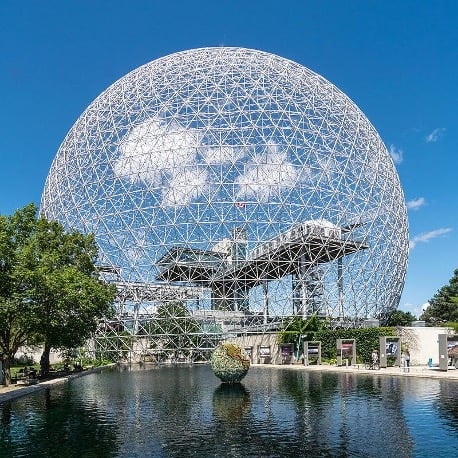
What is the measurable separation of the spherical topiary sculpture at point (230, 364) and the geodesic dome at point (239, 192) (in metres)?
20.0

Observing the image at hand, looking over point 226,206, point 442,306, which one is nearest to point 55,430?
point 226,206

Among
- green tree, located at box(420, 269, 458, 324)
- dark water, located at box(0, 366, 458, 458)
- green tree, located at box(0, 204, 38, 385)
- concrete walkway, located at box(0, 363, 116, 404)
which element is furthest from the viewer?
green tree, located at box(420, 269, 458, 324)

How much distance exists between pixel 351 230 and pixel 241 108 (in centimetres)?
1307

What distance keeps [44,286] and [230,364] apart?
8.72 m

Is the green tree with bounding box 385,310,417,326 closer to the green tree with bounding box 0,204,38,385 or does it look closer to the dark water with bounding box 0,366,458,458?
the dark water with bounding box 0,366,458,458

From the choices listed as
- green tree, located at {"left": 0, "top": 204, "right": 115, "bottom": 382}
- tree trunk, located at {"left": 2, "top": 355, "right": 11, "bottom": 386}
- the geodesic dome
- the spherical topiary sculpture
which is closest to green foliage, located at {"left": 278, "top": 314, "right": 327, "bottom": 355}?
the geodesic dome

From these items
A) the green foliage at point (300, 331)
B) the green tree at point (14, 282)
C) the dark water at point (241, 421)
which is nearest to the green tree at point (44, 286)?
the green tree at point (14, 282)

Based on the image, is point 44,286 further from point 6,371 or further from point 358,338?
point 358,338

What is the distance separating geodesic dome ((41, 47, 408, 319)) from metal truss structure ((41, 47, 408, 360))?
112mm

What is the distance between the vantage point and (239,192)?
42.5m

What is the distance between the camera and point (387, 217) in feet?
160

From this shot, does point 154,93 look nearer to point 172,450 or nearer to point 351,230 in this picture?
point 351,230

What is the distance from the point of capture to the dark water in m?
10.7

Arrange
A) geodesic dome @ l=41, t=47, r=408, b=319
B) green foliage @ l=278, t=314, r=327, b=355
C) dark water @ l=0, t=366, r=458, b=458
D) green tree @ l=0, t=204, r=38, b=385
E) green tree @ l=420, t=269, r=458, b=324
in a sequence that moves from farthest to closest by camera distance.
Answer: green tree @ l=420, t=269, r=458, b=324 → geodesic dome @ l=41, t=47, r=408, b=319 → green foliage @ l=278, t=314, r=327, b=355 → green tree @ l=0, t=204, r=38, b=385 → dark water @ l=0, t=366, r=458, b=458
